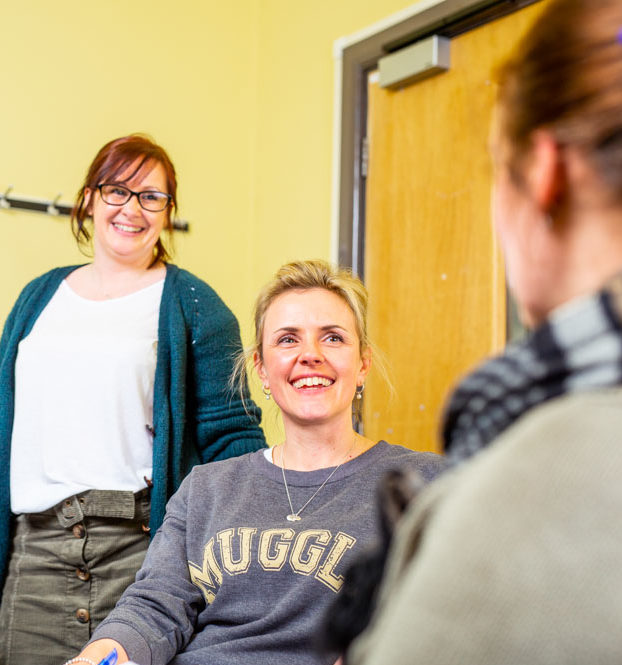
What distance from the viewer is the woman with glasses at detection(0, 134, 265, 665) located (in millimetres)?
1712

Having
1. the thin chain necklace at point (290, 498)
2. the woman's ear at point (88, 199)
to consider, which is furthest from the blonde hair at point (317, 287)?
the woman's ear at point (88, 199)

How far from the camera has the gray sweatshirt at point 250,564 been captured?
4.21 feet

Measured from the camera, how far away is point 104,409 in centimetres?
178

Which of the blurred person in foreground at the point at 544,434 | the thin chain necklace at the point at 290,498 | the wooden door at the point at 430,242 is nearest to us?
the blurred person in foreground at the point at 544,434

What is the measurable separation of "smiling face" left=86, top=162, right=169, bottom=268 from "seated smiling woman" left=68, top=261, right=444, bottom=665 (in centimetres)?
39

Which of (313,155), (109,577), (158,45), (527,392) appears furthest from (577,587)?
(158,45)

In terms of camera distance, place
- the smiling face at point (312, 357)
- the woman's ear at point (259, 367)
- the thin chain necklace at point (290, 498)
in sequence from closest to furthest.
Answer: the thin chain necklace at point (290, 498)
the smiling face at point (312, 357)
the woman's ear at point (259, 367)

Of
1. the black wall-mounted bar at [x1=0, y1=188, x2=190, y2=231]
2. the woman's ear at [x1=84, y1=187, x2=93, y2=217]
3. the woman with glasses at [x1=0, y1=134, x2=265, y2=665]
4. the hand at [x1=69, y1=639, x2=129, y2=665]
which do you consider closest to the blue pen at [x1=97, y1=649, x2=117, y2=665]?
the hand at [x1=69, y1=639, x2=129, y2=665]

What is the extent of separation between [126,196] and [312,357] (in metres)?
0.65

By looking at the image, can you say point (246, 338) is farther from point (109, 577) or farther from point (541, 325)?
point (541, 325)

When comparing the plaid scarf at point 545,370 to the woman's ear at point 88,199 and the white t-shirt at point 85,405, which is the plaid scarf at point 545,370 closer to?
the white t-shirt at point 85,405

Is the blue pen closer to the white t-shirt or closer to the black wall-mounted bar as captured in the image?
the white t-shirt

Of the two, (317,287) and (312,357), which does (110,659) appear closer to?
(312,357)

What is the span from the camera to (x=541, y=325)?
513 mm
